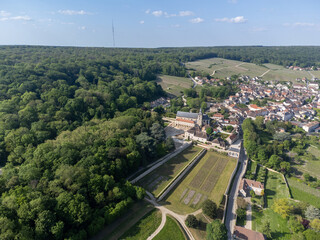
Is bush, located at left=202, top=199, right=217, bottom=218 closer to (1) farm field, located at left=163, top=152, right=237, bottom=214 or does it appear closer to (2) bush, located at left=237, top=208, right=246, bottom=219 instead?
(1) farm field, located at left=163, top=152, right=237, bottom=214

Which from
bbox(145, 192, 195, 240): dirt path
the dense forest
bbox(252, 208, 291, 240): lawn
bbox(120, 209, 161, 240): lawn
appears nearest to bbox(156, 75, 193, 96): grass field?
the dense forest

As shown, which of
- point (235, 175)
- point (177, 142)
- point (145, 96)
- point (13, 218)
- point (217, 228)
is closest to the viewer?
point (13, 218)

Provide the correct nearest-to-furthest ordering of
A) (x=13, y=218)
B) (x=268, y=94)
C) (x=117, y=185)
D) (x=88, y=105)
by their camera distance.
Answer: (x=13, y=218)
(x=117, y=185)
(x=88, y=105)
(x=268, y=94)

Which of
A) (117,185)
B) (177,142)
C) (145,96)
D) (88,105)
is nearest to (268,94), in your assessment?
(145,96)

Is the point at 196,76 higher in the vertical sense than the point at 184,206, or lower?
higher

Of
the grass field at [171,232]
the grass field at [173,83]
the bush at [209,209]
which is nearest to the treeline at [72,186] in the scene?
the grass field at [171,232]

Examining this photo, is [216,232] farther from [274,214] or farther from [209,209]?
[274,214]

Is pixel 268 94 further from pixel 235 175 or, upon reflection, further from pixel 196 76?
pixel 235 175

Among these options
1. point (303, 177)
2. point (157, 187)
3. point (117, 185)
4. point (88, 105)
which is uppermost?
point (88, 105)
